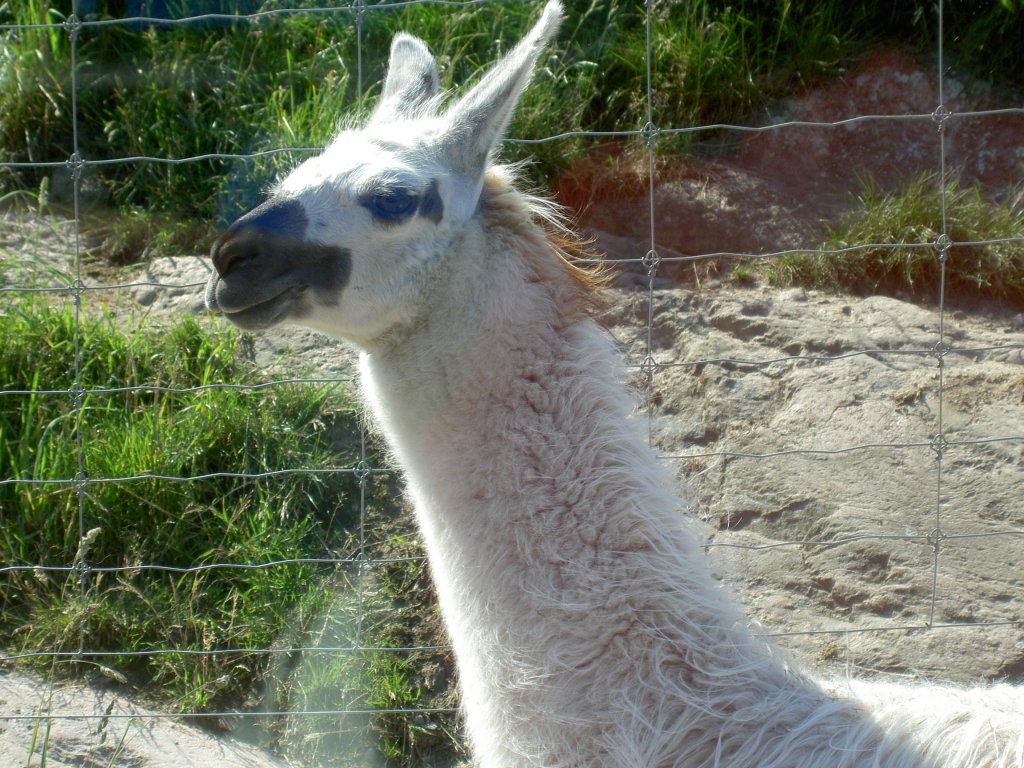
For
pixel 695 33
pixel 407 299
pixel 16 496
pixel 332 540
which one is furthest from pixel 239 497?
pixel 695 33

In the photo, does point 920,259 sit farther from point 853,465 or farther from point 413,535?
point 413,535

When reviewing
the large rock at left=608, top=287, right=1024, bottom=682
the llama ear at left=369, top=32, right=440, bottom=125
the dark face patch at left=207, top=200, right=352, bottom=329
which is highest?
the llama ear at left=369, top=32, right=440, bottom=125

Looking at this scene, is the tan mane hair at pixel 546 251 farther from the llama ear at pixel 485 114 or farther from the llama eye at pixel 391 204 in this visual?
the llama eye at pixel 391 204

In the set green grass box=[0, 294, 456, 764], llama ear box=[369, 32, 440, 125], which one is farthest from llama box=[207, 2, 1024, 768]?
green grass box=[0, 294, 456, 764]

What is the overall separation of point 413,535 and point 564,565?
5.34 feet

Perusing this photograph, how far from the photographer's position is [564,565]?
76.7 inches

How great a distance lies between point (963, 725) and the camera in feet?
6.01

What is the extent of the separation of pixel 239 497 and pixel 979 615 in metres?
2.28

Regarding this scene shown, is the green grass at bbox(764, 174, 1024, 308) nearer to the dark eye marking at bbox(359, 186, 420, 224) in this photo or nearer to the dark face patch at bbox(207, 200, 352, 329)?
the dark eye marking at bbox(359, 186, 420, 224)

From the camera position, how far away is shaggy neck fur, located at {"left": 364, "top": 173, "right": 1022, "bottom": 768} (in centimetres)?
186

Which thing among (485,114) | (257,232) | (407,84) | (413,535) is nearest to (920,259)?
(413,535)

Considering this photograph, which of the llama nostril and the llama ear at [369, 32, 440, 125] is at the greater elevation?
the llama ear at [369, 32, 440, 125]

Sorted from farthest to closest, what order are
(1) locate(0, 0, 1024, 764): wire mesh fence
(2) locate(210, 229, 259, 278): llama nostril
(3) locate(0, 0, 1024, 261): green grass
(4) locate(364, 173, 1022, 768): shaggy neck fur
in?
(3) locate(0, 0, 1024, 261): green grass → (1) locate(0, 0, 1024, 764): wire mesh fence → (2) locate(210, 229, 259, 278): llama nostril → (4) locate(364, 173, 1022, 768): shaggy neck fur

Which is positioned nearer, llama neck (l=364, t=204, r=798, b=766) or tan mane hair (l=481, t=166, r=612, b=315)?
llama neck (l=364, t=204, r=798, b=766)
